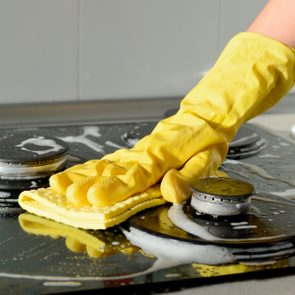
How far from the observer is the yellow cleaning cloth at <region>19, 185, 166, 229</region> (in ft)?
3.20

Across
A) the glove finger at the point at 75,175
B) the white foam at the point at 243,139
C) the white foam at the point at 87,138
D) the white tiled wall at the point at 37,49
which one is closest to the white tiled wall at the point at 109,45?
the white tiled wall at the point at 37,49

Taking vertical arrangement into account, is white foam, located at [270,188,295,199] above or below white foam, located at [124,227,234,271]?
below

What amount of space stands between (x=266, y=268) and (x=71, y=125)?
27.8 inches

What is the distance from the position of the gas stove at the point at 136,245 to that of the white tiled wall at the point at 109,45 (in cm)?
36

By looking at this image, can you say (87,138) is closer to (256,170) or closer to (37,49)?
(37,49)

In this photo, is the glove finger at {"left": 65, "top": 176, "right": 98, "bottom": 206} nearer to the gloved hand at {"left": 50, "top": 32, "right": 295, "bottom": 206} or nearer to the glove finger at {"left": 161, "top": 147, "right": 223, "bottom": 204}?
the gloved hand at {"left": 50, "top": 32, "right": 295, "bottom": 206}

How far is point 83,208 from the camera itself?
100 centimetres

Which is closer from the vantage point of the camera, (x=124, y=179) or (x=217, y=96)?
(x=124, y=179)

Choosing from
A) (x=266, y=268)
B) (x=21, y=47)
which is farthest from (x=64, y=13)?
(x=266, y=268)

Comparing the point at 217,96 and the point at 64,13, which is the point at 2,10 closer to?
the point at 64,13

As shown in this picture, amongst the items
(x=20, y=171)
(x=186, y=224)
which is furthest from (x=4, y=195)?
(x=186, y=224)

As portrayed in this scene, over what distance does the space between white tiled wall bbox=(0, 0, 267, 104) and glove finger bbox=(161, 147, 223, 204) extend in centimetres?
49

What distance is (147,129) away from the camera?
146 centimetres

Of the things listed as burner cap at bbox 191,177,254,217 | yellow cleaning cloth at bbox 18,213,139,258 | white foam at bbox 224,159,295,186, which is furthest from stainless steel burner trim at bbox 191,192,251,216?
white foam at bbox 224,159,295,186
